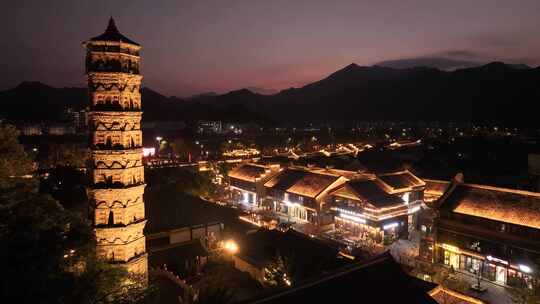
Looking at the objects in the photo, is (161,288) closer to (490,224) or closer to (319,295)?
(319,295)

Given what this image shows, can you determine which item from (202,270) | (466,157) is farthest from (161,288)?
(466,157)

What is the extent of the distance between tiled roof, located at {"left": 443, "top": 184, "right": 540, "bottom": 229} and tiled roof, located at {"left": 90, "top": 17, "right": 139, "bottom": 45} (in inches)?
1203

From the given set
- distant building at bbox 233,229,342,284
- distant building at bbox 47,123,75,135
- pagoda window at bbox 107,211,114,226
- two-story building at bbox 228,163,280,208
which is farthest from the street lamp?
distant building at bbox 47,123,75,135

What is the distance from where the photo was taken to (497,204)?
31969 millimetres

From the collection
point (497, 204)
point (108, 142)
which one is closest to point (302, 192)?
point (497, 204)

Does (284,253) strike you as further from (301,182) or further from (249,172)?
(249,172)

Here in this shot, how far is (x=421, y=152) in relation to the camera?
111562mm

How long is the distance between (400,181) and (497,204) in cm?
1498

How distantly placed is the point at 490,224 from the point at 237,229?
23140 millimetres

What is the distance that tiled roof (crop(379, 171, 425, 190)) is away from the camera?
45.5 m

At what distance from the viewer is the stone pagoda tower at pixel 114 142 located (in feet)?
68.6

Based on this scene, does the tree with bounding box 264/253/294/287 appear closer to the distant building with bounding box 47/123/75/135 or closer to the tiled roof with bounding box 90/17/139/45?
the tiled roof with bounding box 90/17/139/45

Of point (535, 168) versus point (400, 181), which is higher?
point (535, 168)

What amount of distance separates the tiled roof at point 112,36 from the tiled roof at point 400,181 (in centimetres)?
3472
